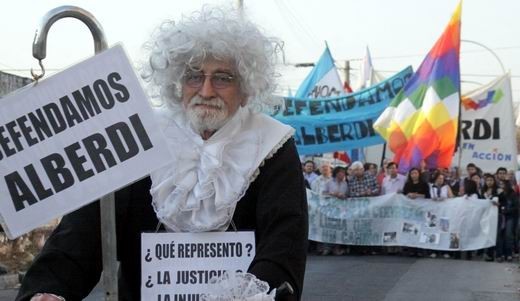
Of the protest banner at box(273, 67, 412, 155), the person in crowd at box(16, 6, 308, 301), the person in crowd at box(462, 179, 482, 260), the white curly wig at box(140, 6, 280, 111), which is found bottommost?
the person in crowd at box(462, 179, 482, 260)

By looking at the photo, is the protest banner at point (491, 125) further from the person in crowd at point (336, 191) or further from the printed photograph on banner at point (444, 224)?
the person in crowd at point (336, 191)

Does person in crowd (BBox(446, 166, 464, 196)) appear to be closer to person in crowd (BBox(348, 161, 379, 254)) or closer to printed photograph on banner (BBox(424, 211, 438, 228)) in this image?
printed photograph on banner (BBox(424, 211, 438, 228))

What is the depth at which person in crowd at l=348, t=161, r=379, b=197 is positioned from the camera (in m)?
15.3

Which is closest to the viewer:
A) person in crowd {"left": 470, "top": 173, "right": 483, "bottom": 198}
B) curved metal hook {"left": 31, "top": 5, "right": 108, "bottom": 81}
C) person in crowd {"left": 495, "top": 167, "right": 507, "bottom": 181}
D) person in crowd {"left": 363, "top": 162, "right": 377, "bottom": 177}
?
curved metal hook {"left": 31, "top": 5, "right": 108, "bottom": 81}

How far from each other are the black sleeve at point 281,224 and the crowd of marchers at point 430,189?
12460mm

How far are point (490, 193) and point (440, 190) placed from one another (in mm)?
902

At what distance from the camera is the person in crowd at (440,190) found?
1488 cm

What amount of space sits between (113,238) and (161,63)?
26.4 inches

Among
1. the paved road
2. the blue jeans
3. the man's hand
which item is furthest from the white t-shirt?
the man's hand

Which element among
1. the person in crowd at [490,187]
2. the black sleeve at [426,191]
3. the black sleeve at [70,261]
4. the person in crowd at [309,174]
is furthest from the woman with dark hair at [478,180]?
the black sleeve at [70,261]

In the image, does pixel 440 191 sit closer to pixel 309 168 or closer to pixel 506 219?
pixel 506 219

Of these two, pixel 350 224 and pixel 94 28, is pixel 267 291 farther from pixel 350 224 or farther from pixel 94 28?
pixel 350 224

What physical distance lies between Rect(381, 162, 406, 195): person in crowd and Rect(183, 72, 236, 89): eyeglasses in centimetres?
1270

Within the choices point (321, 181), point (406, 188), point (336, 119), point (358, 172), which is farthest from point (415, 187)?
point (336, 119)
